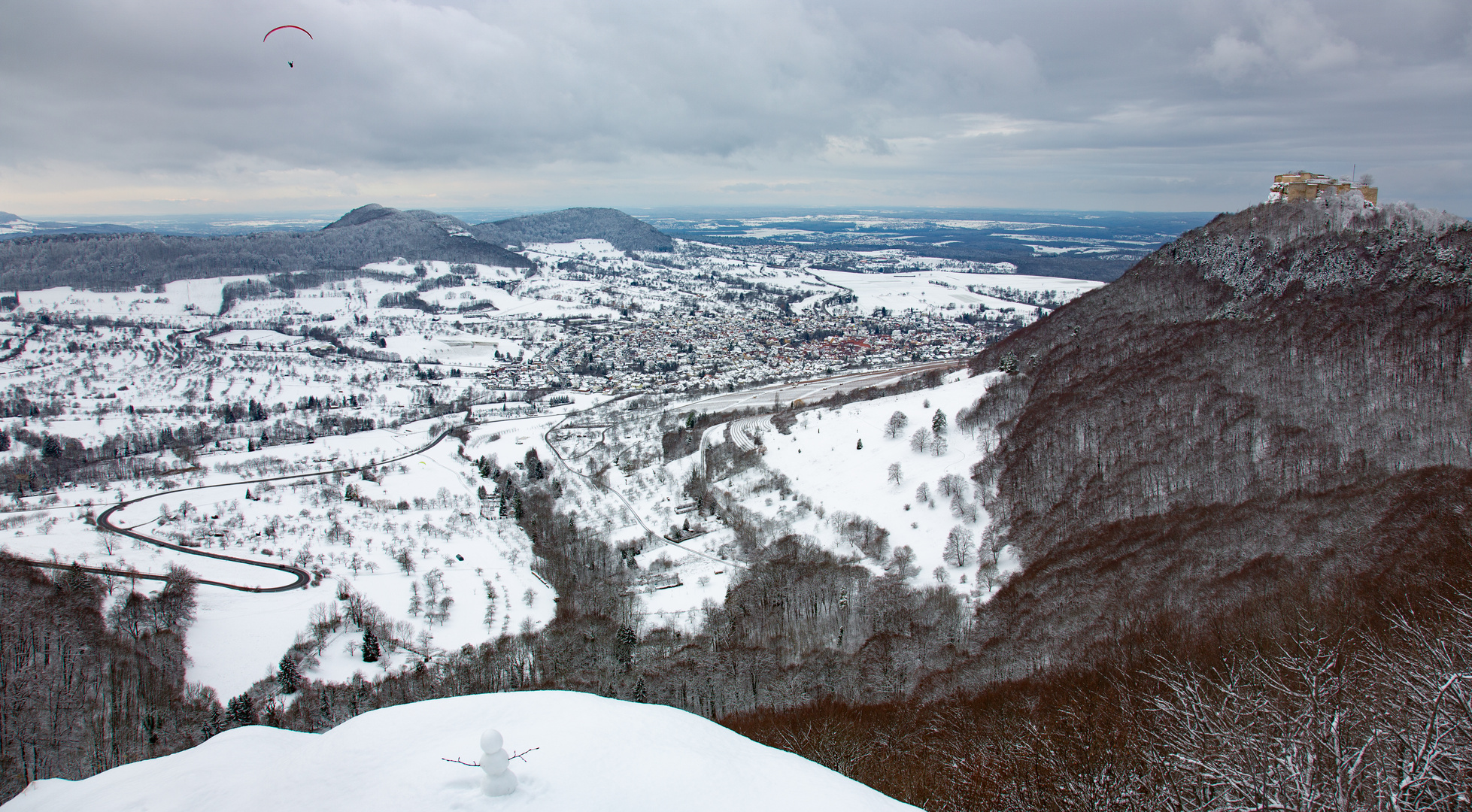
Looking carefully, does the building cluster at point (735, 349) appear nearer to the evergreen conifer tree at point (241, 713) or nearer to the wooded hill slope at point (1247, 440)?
the wooded hill slope at point (1247, 440)

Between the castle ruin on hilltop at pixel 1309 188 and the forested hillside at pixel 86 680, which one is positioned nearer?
the forested hillside at pixel 86 680

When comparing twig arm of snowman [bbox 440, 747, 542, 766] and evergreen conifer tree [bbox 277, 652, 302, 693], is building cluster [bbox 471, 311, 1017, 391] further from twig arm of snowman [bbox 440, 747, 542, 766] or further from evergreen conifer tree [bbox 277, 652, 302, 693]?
twig arm of snowman [bbox 440, 747, 542, 766]

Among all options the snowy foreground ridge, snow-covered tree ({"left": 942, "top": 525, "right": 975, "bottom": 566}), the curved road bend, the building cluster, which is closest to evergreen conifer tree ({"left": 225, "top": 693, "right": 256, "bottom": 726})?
the curved road bend

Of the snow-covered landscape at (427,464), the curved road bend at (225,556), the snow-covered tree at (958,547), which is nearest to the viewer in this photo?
the snow-covered tree at (958,547)

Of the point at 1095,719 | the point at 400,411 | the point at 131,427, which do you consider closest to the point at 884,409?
the point at 1095,719

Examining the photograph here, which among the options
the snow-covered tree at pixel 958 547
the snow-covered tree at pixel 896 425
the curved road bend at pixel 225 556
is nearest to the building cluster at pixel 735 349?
the snow-covered tree at pixel 896 425
